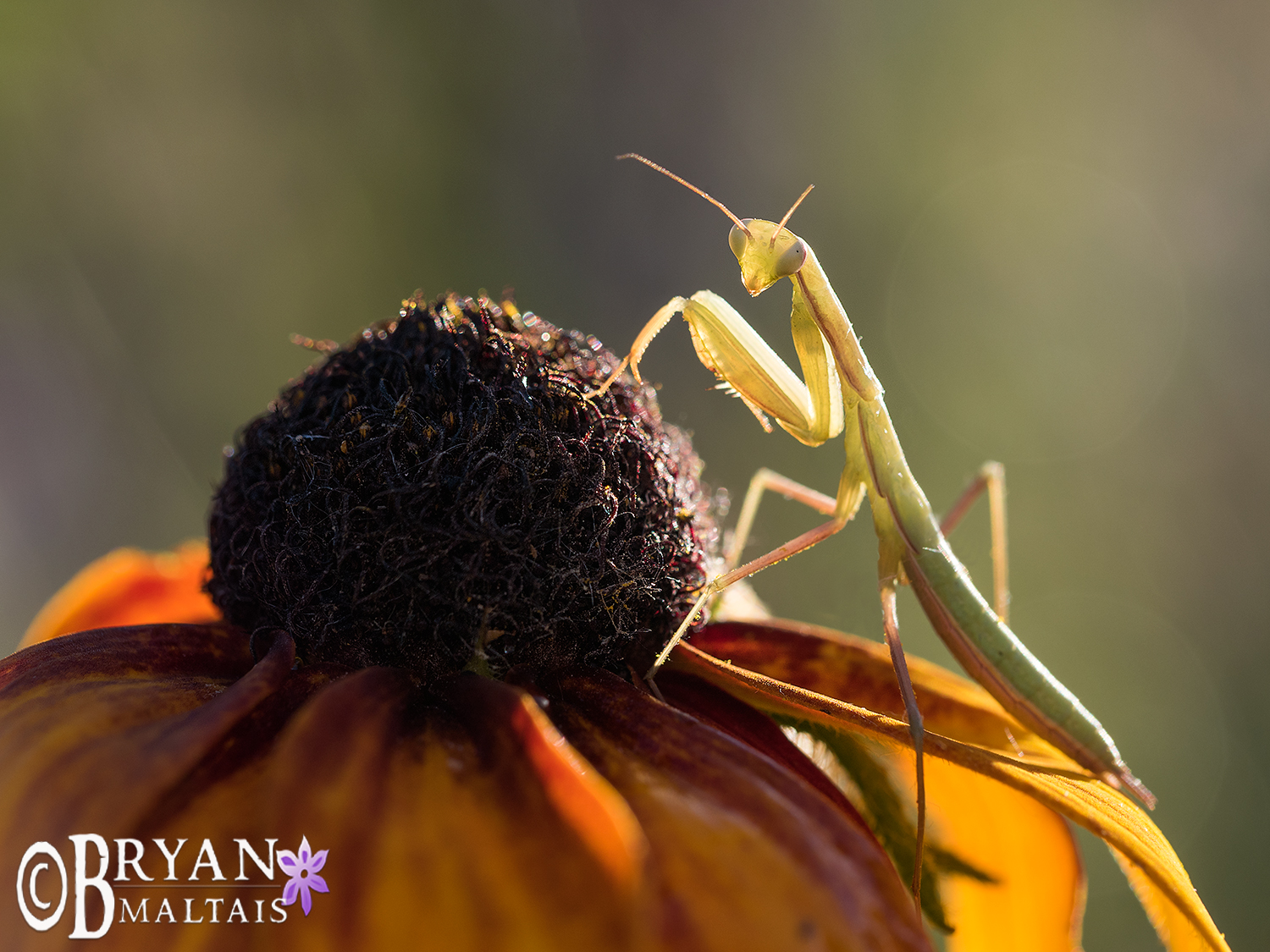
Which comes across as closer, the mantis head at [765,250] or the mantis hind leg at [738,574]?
the mantis hind leg at [738,574]

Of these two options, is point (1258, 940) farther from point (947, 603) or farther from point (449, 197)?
point (449, 197)

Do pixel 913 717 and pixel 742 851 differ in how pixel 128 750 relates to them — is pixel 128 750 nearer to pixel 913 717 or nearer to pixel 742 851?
pixel 742 851

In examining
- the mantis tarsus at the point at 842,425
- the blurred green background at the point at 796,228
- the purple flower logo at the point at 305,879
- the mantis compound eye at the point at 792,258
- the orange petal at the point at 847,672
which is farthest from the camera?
the blurred green background at the point at 796,228

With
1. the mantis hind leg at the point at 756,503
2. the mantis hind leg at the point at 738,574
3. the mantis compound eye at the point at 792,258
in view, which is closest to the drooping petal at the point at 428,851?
the mantis hind leg at the point at 738,574

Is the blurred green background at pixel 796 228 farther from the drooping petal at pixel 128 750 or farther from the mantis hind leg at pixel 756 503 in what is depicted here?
the drooping petal at pixel 128 750

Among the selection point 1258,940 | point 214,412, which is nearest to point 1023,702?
point 1258,940

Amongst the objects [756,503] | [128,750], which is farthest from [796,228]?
[128,750]
